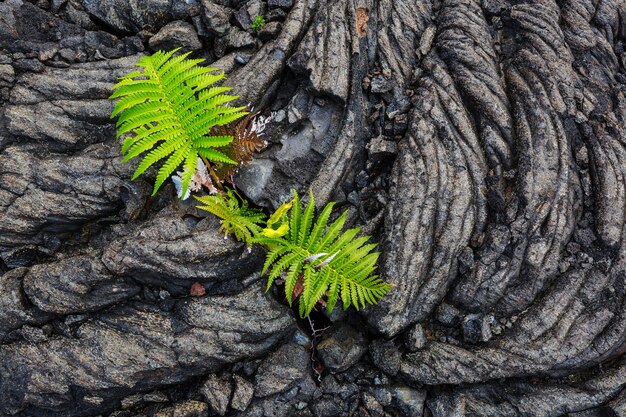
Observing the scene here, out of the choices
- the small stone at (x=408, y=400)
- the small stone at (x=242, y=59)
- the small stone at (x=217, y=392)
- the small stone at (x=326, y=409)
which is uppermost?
the small stone at (x=242, y=59)

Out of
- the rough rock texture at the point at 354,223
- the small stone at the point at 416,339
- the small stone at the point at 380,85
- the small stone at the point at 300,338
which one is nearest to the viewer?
the rough rock texture at the point at 354,223

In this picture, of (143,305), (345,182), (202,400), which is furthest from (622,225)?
(143,305)

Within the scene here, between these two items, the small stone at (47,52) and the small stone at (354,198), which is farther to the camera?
the small stone at (47,52)

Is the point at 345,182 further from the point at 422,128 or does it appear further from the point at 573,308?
the point at 573,308

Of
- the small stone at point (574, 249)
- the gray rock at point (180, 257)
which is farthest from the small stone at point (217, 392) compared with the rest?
the small stone at point (574, 249)

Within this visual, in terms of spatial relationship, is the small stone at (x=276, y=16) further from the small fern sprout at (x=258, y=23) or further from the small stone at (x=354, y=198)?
the small stone at (x=354, y=198)

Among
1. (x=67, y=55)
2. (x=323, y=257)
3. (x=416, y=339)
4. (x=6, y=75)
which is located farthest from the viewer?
(x=67, y=55)

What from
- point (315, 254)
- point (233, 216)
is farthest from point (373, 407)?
point (233, 216)

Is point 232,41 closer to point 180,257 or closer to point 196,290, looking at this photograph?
point 180,257
